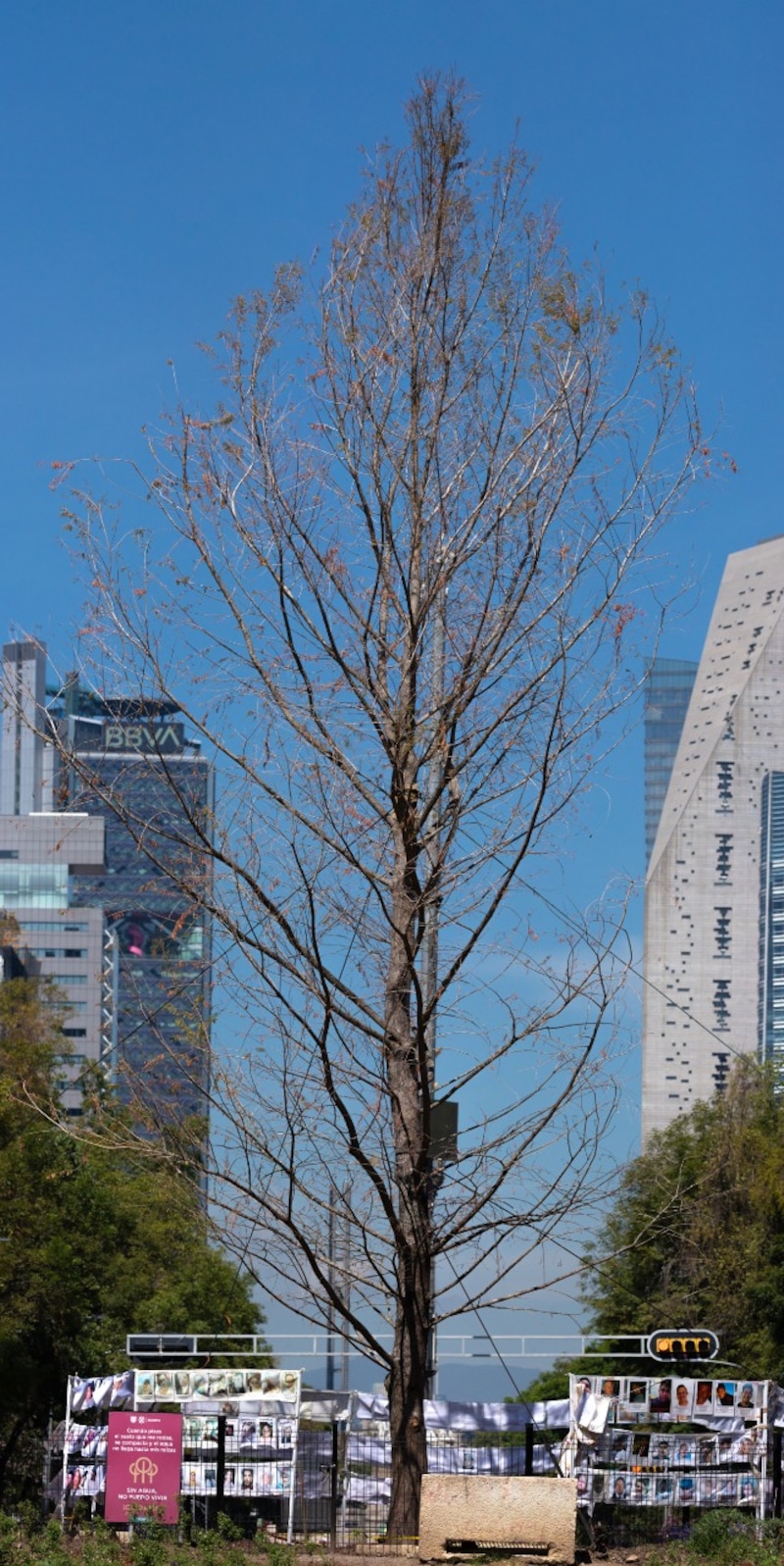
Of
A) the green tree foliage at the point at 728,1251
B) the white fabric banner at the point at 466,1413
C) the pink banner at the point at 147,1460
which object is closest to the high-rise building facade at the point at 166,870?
the pink banner at the point at 147,1460

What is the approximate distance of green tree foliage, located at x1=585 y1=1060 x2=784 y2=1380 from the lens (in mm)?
46656

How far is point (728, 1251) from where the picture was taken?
5044 centimetres

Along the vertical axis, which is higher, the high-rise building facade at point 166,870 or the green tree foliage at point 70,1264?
the high-rise building facade at point 166,870

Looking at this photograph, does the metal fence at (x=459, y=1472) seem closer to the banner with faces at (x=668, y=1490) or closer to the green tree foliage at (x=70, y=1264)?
the banner with faces at (x=668, y=1490)

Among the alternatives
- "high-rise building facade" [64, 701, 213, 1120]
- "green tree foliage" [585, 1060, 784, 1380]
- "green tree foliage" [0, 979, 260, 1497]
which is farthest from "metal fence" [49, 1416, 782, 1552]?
"green tree foliage" [585, 1060, 784, 1380]

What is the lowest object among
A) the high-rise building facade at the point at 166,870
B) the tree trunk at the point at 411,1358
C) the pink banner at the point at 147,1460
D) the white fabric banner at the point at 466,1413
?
the white fabric banner at the point at 466,1413

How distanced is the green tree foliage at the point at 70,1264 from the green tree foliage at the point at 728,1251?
10.6 m

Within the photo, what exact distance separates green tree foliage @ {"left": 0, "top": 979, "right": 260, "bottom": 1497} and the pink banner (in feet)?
37.6

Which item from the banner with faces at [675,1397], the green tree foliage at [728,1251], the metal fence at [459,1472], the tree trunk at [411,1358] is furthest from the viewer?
the green tree foliage at [728,1251]

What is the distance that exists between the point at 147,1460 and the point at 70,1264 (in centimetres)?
1958

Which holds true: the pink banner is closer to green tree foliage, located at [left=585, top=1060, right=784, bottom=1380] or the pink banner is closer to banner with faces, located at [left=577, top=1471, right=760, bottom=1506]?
banner with faces, located at [left=577, top=1471, right=760, bottom=1506]

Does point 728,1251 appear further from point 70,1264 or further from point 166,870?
point 166,870

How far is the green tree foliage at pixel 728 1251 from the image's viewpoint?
4666cm

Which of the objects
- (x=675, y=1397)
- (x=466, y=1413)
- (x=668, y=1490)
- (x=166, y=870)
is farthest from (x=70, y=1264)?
(x=166, y=870)
